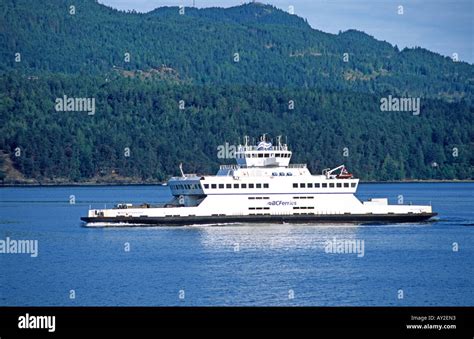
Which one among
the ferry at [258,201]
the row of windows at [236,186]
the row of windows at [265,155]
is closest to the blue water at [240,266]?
the ferry at [258,201]

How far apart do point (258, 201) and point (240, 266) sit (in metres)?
21.4

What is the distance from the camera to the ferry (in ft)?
268

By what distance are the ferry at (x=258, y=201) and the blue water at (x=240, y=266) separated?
1038mm

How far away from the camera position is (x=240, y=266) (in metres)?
61.2

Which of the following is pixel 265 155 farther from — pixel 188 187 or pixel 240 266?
pixel 240 266

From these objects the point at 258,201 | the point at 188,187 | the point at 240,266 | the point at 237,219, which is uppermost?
the point at 188,187

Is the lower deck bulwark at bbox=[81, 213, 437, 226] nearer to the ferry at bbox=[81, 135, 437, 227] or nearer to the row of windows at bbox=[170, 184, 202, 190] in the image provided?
the ferry at bbox=[81, 135, 437, 227]

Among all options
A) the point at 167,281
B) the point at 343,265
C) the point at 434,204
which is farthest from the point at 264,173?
the point at 434,204

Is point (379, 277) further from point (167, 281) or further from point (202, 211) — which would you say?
point (202, 211)

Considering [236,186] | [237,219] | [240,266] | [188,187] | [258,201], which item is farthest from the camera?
[188,187]

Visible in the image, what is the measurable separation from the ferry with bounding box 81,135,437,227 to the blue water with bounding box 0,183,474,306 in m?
1.04

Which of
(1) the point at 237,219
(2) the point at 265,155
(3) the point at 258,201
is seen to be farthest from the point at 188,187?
(2) the point at 265,155

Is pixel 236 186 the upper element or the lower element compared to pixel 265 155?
lower
